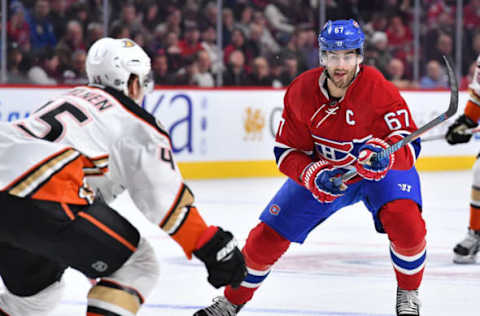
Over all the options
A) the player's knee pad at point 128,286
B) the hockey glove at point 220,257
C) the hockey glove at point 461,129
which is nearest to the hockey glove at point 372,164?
the hockey glove at point 220,257

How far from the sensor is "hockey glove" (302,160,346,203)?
10.9 feet

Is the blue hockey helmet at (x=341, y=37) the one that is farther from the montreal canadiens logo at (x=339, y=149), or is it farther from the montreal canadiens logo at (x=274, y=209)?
the montreal canadiens logo at (x=274, y=209)

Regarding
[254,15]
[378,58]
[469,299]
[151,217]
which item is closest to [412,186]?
[469,299]

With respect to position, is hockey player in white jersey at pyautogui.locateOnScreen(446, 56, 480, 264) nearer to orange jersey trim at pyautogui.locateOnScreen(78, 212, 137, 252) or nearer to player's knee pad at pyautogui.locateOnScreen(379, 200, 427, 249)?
player's knee pad at pyautogui.locateOnScreen(379, 200, 427, 249)

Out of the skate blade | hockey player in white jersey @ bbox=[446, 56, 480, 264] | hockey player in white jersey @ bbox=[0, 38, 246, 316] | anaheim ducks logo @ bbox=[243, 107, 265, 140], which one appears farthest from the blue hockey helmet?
anaheim ducks logo @ bbox=[243, 107, 265, 140]

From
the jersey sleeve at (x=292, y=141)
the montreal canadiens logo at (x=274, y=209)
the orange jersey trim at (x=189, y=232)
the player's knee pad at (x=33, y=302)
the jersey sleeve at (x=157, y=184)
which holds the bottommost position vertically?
the montreal canadiens logo at (x=274, y=209)

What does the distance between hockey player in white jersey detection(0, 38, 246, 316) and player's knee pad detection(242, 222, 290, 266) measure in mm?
1048

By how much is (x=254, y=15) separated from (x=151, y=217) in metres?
7.87

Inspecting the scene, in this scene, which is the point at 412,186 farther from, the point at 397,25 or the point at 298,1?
the point at 397,25

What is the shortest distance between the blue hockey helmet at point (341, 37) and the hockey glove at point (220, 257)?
3.91 ft

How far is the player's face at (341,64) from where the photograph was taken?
3.42 metres

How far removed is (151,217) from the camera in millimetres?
2381

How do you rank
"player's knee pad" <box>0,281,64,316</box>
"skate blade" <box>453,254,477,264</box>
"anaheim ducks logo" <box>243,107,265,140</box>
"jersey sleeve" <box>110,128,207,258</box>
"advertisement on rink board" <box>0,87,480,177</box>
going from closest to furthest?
"jersey sleeve" <box>110,128,207,258</box>
"player's knee pad" <box>0,281,64,316</box>
"skate blade" <box>453,254,477,264</box>
"advertisement on rink board" <box>0,87,480,177</box>
"anaheim ducks logo" <box>243,107,265,140</box>

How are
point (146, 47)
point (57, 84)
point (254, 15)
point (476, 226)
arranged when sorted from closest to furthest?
point (476, 226)
point (57, 84)
point (146, 47)
point (254, 15)
